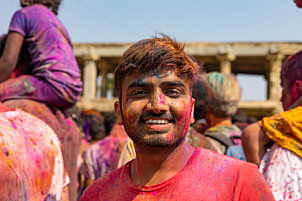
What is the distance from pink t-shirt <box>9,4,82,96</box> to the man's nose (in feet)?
5.24

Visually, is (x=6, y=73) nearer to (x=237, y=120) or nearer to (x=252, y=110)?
(x=237, y=120)

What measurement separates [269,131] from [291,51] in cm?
2037

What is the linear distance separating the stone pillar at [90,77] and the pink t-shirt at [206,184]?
21336mm

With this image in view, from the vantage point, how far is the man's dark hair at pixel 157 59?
1.59m

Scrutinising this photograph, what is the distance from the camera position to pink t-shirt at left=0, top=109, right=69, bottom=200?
5.90 feet

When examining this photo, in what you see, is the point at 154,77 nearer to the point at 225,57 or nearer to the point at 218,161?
the point at 218,161

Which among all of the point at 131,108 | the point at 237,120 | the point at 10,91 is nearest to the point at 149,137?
the point at 131,108

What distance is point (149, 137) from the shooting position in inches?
61.4

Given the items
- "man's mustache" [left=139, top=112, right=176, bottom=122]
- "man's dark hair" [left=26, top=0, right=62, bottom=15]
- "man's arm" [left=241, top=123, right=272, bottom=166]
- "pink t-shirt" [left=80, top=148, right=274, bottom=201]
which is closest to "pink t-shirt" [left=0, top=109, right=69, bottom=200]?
"pink t-shirt" [left=80, top=148, right=274, bottom=201]

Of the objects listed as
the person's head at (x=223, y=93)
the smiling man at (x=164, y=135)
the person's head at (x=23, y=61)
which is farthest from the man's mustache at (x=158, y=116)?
the person's head at (x=223, y=93)

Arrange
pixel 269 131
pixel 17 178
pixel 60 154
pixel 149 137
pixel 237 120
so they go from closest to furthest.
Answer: pixel 149 137, pixel 17 178, pixel 269 131, pixel 60 154, pixel 237 120

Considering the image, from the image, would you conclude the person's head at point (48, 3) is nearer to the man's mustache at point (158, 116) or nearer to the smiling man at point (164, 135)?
the smiling man at point (164, 135)

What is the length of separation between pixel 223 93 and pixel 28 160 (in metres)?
2.30

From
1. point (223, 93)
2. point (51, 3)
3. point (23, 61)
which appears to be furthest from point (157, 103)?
point (223, 93)
